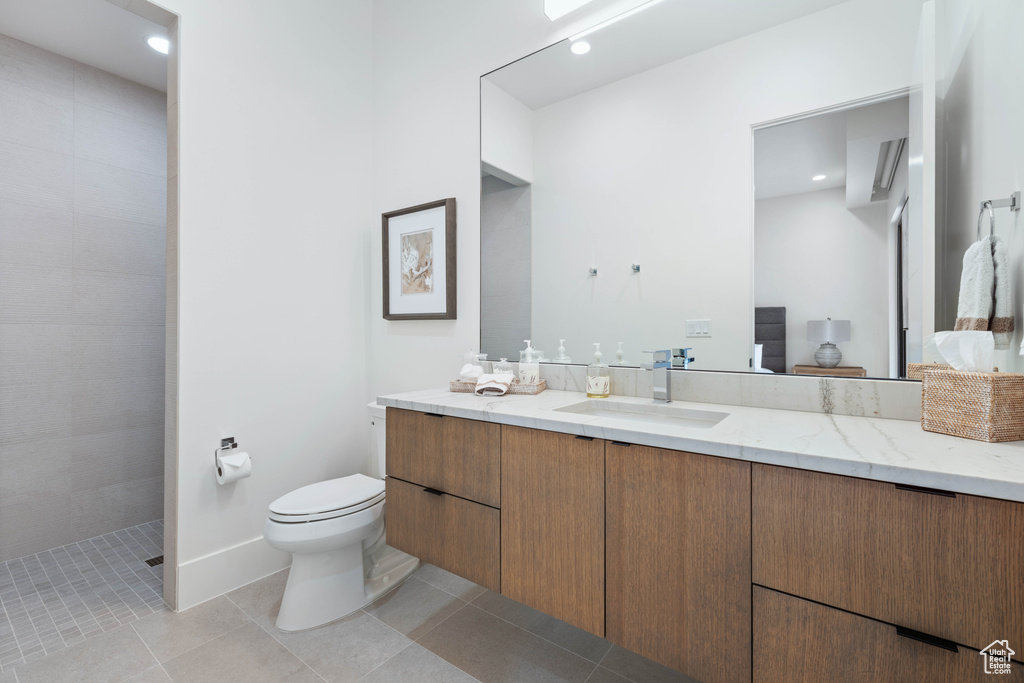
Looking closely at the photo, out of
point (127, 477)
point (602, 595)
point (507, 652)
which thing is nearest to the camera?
point (602, 595)

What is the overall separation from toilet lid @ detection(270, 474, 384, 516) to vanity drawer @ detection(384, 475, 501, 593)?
0.21 m

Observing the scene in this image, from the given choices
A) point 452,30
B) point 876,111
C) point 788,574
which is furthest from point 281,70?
point 788,574

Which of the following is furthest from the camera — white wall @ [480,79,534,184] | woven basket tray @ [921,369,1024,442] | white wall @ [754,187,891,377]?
white wall @ [480,79,534,184]

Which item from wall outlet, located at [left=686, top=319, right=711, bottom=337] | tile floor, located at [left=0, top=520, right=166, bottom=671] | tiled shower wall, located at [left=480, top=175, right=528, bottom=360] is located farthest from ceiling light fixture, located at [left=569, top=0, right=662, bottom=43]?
tile floor, located at [left=0, top=520, right=166, bottom=671]

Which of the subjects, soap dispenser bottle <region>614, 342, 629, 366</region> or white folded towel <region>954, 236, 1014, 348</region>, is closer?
white folded towel <region>954, 236, 1014, 348</region>

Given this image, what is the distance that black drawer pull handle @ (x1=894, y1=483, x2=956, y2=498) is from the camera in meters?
0.74

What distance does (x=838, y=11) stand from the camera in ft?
4.19

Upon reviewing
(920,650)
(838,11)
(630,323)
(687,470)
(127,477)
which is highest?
(838,11)

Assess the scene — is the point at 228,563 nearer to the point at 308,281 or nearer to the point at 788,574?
the point at 308,281

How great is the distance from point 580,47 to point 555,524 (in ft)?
5.62

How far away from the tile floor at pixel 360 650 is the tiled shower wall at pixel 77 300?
42.5 inches

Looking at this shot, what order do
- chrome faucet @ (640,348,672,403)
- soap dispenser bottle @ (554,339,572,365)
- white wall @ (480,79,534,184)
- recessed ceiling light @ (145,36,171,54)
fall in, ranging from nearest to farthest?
chrome faucet @ (640,348,672,403) < soap dispenser bottle @ (554,339,572,365) < white wall @ (480,79,534,184) < recessed ceiling light @ (145,36,171,54)

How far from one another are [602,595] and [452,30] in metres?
2.38

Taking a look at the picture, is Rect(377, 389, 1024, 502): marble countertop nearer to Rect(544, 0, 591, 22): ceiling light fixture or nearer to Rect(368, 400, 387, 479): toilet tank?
Rect(368, 400, 387, 479): toilet tank
